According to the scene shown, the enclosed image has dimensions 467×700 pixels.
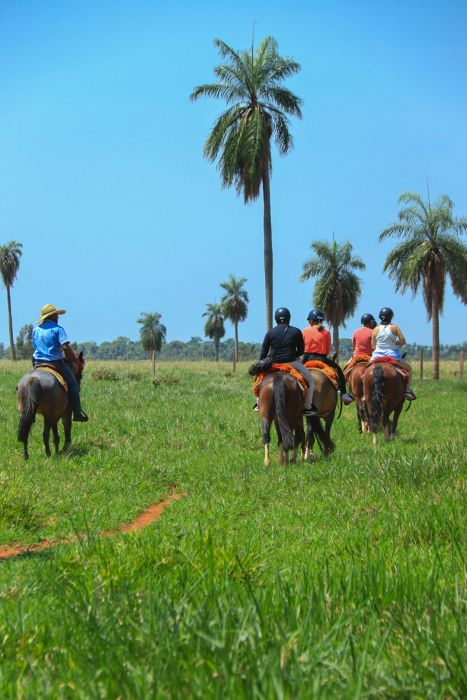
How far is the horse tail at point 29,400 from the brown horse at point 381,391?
21.3 ft

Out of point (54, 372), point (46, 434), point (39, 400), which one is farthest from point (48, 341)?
point (46, 434)

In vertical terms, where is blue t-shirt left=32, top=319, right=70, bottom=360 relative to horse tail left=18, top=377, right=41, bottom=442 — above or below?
above

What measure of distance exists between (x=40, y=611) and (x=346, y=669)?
5.98ft

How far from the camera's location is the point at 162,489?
966cm

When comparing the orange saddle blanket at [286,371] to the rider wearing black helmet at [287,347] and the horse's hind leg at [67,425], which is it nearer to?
the rider wearing black helmet at [287,347]

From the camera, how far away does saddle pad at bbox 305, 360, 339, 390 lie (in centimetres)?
1257

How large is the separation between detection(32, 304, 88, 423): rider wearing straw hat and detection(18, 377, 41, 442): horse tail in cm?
69

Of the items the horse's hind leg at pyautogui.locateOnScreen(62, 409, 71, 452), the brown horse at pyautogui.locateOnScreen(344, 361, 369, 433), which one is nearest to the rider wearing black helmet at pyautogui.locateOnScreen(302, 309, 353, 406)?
the brown horse at pyautogui.locateOnScreen(344, 361, 369, 433)

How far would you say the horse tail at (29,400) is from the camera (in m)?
11.4

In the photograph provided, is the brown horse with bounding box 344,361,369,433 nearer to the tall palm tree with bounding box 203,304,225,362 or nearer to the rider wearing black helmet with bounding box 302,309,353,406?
the rider wearing black helmet with bounding box 302,309,353,406

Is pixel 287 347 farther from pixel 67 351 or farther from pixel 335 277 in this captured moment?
pixel 335 277

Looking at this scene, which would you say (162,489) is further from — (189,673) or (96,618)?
(189,673)

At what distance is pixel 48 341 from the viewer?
39.7 ft

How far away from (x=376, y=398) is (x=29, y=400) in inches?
263
